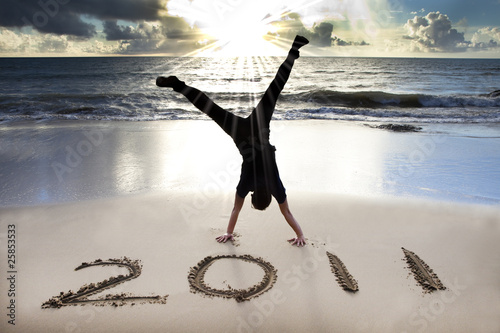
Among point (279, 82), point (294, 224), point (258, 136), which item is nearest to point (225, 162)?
point (294, 224)

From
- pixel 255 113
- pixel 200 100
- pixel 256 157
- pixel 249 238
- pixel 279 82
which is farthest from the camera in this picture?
pixel 249 238

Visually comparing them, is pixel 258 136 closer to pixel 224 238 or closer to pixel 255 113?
pixel 255 113

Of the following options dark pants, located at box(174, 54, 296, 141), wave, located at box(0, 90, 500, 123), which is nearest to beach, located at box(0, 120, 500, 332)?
dark pants, located at box(174, 54, 296, 141)

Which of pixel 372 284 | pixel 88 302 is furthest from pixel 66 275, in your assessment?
pixel 372 284

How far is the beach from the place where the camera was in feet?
9.36

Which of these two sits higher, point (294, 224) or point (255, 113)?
point (255, 113)

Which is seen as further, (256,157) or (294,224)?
(294,224)

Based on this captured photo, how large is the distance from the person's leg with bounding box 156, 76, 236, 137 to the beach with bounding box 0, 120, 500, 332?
4.82 feet

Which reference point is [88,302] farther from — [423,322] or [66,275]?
[423,322]

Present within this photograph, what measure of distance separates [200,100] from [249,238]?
1.87 meters

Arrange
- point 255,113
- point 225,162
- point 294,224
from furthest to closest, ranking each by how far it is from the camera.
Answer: point 225,162 → point 294,224 → point 255,113

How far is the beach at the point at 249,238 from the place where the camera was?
9.36ft

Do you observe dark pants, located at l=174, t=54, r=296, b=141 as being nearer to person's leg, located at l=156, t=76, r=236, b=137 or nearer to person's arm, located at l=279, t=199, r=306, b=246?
person's leg, located at l=156, t=76, r=236, b=137

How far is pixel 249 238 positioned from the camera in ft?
13.5
